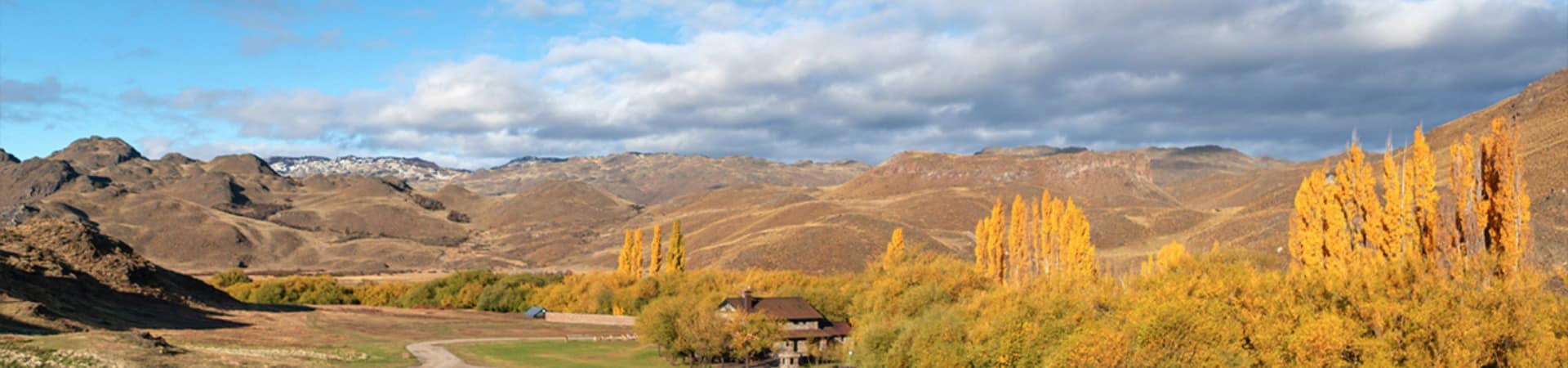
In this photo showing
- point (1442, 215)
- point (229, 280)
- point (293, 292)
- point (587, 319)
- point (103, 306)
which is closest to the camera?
point (1442, 215)

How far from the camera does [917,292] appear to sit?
75500mm


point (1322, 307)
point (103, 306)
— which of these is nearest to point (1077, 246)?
point (1322, 307)

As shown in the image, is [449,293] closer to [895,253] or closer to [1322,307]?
[895,253]

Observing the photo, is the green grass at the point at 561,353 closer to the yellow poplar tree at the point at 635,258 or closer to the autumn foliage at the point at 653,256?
the autumn foliage at the point at 653,256

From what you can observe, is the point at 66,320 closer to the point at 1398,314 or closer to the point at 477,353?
the point at 477,353

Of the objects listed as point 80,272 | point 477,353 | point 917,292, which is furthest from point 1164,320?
point 80,272

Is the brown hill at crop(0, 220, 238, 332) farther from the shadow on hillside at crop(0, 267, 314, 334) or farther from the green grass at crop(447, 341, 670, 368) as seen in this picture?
the green grass at crop(447, 341, 670, 368)

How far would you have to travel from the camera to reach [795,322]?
80812mm

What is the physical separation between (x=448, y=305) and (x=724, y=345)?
216ft

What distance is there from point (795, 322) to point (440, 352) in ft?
87.1

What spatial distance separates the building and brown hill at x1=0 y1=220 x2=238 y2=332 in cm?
Answer: 4450

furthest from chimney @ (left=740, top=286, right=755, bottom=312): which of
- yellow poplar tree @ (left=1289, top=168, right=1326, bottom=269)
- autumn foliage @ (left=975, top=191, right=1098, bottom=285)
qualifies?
yellow poplar tree @ (left=1289, top=168, right=1326, bottom=269)

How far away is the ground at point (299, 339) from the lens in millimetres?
51844

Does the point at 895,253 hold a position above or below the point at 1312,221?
below
